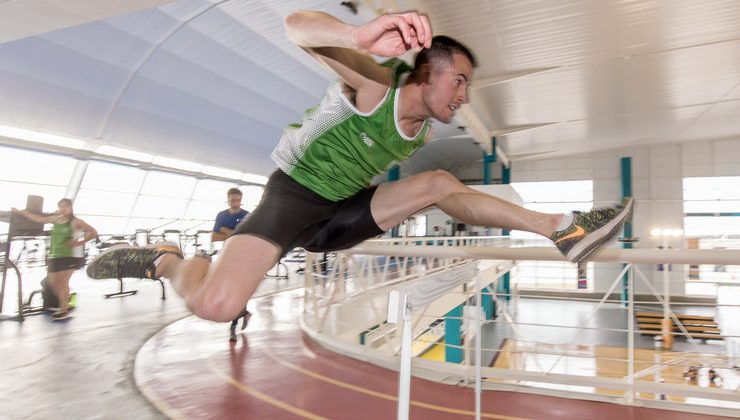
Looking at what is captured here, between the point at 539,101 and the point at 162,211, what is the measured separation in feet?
42.7

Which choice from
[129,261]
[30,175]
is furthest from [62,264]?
[30,175]

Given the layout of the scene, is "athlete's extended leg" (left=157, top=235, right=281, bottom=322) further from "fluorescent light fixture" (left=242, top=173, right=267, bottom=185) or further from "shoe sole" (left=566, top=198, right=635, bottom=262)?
"fluorescent light fixture" (left=242, top=173, right=267, bottom=185)

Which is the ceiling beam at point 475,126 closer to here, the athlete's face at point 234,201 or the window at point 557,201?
the window at point 557,201

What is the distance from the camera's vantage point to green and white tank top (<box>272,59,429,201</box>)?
176cm

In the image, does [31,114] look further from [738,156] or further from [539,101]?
[738,156]

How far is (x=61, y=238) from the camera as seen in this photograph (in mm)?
5777

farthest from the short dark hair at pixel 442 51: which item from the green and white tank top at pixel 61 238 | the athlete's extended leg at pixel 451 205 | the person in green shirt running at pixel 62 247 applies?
the green and white tank top at pixel 61 238

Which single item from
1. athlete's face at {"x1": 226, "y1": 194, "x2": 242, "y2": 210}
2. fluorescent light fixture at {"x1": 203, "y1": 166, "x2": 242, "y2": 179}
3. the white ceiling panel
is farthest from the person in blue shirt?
fluorescent light fixture at {"x1": 203, "y1": 166, "x2": 242, "y2": 179}

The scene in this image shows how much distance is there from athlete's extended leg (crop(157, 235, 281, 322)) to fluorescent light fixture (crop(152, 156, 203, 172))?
13.5 m

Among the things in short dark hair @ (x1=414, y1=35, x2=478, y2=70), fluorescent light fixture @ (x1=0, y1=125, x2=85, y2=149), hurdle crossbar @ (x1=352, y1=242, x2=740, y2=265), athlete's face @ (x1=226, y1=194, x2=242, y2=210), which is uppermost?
fluorescent light fixture @ (x1=0, y1=125, x2=85, y2=149)

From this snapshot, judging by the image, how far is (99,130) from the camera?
11.4 meters

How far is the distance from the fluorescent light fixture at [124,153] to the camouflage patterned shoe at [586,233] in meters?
13.0

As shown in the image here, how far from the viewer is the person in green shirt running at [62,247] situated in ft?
18.9

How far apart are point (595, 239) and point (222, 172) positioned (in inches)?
632
